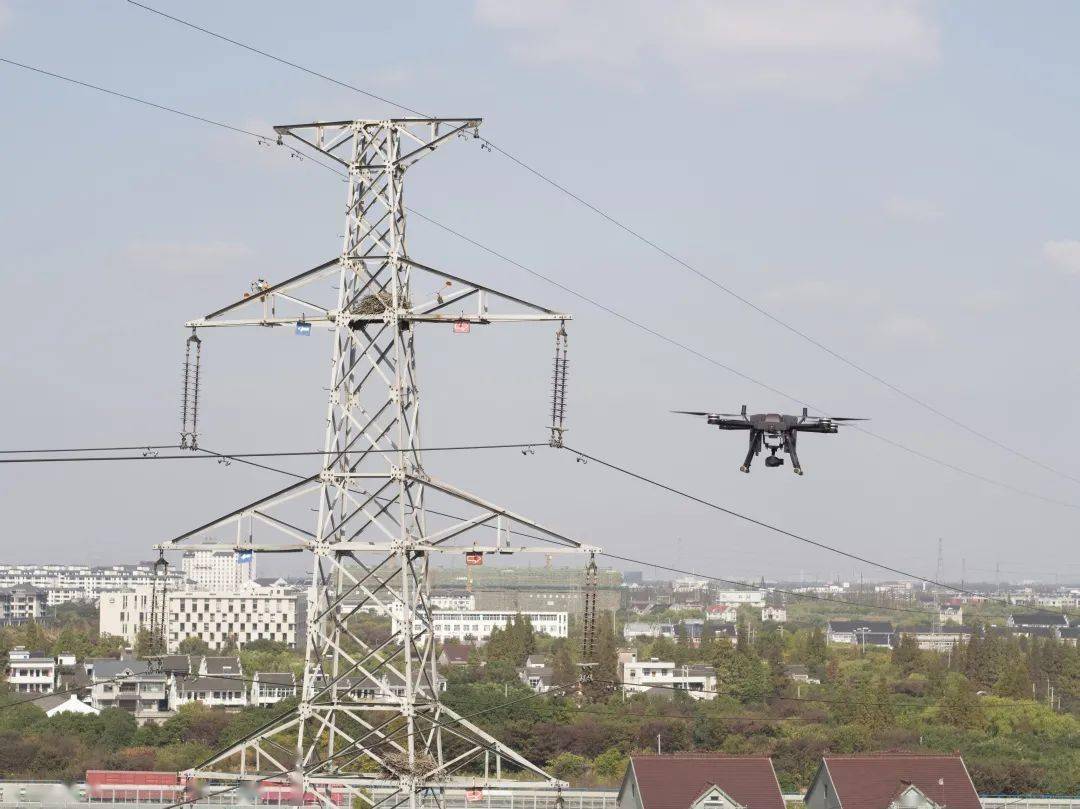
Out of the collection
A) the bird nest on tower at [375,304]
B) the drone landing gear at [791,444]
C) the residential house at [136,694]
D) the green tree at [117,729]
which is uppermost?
the bird nest on tower at [375,304]

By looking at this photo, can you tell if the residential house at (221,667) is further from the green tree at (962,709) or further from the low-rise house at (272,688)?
the green tree at (962,709)

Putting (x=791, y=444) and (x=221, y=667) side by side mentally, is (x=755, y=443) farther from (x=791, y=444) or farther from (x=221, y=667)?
(x=221, y=667)

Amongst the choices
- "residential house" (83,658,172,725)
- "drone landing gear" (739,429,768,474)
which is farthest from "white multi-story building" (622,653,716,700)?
"drone landing gear" (739,429,768,474)

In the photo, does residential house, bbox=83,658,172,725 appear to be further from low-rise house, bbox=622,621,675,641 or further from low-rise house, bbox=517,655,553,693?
low-rise house, bbox=622,621,675,641

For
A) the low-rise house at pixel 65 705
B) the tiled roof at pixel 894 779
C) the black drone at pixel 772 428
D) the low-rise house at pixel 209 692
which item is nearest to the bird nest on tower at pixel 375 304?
the black drone at pixel 772 428

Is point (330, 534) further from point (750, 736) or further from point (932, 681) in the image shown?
point (932, 681)

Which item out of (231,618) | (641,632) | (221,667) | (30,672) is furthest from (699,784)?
(641,632)
